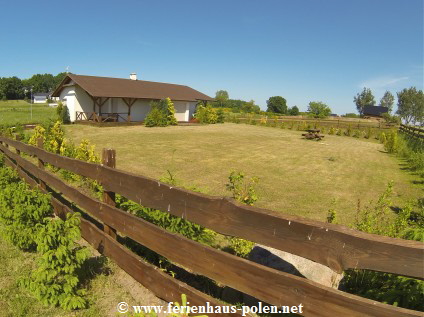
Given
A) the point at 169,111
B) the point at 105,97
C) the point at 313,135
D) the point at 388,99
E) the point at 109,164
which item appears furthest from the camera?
the point at 388,99

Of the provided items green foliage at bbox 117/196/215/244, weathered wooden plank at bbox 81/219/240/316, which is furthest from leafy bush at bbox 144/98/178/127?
green foliage at bbox 117/196/215/244

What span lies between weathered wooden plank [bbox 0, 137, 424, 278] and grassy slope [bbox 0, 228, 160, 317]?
39.3 inches

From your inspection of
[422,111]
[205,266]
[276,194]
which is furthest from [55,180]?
[422,111]

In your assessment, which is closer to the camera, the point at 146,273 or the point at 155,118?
the point at 146,273

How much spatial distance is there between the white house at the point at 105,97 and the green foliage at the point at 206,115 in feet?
8.27

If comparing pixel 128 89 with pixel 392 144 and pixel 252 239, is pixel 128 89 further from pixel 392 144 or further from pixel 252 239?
pixel 252 239

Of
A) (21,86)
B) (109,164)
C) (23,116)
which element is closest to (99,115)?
(23,116)

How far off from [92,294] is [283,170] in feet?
30.7

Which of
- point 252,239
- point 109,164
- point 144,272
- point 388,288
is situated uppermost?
point 109,164

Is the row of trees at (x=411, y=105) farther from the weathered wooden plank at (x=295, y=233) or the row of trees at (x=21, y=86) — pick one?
the row of trees at (x=21, y=86)

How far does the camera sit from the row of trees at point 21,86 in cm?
10362

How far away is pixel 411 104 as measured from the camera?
276 feet

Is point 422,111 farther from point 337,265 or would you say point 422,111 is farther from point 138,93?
point 337,265

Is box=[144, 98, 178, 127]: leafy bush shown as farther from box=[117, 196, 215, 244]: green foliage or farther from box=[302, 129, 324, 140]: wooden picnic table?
box=[117, 196, 215, 244]: green foliage
